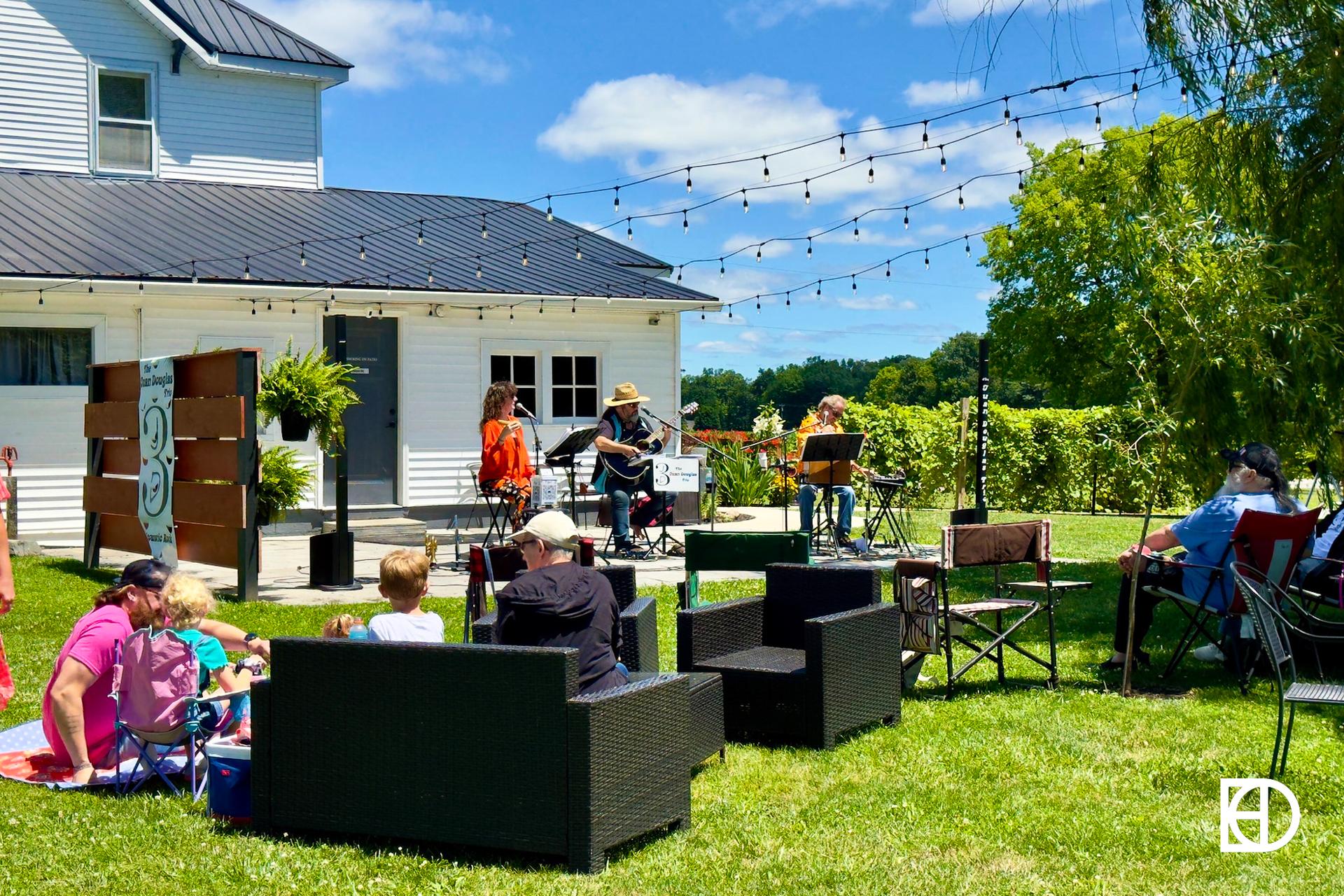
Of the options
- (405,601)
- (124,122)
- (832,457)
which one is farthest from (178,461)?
(124,122)

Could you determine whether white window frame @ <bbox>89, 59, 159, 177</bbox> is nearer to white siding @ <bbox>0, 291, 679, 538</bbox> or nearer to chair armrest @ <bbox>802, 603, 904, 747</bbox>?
white siding @ <bbox>0, 291, 679, 538</bbox>

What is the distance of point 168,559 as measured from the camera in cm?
1105

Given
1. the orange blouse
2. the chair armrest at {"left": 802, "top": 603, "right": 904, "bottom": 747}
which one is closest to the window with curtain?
the orange blouse

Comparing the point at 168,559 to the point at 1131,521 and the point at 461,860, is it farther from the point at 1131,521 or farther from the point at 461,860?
the point at 1131,521

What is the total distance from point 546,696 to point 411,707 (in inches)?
19.4

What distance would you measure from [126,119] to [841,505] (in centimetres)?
1082

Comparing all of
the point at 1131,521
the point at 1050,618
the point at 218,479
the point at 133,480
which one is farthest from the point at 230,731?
the point at 1131,521

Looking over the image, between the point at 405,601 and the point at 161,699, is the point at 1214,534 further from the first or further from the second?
the point at 161,699

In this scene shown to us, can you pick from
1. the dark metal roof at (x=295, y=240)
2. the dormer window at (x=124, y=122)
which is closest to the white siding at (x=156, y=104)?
the dormer window at (x=124, y=122)

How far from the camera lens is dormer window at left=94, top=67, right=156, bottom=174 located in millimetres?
17297

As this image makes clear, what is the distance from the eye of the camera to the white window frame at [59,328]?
13828 millimetres

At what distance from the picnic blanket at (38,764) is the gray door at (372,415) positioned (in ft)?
32.4

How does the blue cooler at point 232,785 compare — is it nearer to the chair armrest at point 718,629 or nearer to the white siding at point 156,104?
the chair armrest at point 718,629

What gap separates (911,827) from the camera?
4770 mm
